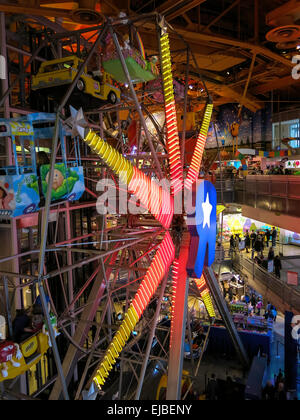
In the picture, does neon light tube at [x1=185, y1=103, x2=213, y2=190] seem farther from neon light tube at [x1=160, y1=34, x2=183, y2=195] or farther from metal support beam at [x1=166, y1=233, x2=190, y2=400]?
metal support beam at [x1=166, y1=233, x2=190, y2=400]

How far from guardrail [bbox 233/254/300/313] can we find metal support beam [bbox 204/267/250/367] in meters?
2.61

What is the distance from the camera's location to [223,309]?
11.1 m

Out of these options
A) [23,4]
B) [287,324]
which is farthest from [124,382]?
[23,4]

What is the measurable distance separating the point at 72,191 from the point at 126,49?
10.5 ft

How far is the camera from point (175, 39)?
16.8 meters

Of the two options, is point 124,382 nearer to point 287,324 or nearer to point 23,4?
point 287,324

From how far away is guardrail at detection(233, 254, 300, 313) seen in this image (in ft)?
40.5

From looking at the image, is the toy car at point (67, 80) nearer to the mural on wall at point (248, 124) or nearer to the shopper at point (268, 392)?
the shopper at point (268, 392)

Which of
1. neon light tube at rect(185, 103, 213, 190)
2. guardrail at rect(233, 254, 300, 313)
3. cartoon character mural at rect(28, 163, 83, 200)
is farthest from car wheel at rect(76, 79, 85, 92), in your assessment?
guardrail at rect(233, 254, 300, 313)

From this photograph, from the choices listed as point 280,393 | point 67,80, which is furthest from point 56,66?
point 280,393

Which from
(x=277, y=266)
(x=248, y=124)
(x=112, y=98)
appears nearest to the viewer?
(x=112, y=98)

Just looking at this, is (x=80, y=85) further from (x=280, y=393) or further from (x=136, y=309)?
(x=280, y=393)

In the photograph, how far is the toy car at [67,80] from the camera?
22.2 ft

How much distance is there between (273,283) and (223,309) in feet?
14.9
